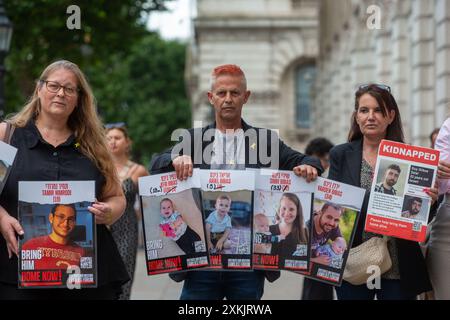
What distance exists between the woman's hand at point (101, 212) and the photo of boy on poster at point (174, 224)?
302 mm

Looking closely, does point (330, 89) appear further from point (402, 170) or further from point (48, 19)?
point (402, 170)

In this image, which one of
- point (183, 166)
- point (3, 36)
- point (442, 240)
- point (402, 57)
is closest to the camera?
point (183, 166)

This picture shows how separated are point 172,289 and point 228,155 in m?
7.14

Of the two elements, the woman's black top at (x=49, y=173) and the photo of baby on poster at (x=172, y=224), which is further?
the photo of baby on poster at (x=172, y=224)

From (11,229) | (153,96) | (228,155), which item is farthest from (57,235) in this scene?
(153,96)

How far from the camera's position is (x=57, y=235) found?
16.5ft

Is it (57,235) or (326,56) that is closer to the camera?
(57,235)

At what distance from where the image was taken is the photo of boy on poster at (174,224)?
536 cm

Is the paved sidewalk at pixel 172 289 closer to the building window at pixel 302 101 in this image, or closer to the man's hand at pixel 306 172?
the man's hand at pixel 306 172

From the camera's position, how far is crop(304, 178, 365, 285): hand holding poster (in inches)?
216

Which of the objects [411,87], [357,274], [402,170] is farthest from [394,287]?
[411,87]

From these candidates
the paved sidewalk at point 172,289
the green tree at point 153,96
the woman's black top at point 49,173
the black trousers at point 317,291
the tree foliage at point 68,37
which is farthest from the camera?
the green tree at point 153,96

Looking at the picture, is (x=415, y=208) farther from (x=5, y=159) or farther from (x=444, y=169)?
(x=5, y=159)

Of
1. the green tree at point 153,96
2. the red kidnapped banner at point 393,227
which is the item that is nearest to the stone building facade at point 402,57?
the red kidnapped banner at point 393,227
